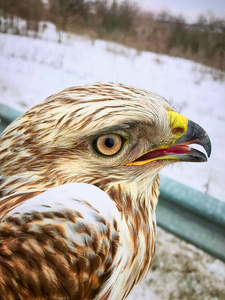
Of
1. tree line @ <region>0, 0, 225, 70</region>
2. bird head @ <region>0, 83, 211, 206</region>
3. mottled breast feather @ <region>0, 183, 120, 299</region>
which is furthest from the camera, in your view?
tree line @ <region>0, 0, 225, 70</region>

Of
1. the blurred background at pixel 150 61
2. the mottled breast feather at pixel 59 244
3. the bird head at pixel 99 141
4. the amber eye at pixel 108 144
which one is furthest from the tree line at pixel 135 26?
the mottled breast feather at pixel 59 244

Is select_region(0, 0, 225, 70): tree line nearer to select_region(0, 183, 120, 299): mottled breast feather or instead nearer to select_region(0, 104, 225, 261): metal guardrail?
select_region(0, 104, 225, 261): metal guardrail

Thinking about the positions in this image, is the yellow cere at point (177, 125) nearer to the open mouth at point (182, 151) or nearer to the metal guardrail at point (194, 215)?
the open mouth at point (182, 151)

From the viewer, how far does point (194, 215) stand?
1058 mm

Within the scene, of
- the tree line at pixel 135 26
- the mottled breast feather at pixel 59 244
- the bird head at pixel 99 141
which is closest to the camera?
the mottled breast feather at pixel 59 244

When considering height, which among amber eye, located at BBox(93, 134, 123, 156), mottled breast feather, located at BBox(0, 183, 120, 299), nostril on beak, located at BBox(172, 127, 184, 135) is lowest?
mottled breast feather, located at BBox(0, 183, 120, 299)

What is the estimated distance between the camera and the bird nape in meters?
0.61

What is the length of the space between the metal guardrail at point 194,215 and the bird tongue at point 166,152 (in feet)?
1.10

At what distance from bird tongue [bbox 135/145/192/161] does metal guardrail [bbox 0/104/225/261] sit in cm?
33

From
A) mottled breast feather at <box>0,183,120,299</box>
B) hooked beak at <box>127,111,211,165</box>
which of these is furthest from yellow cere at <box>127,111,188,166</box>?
mottled breast feather at <box>0,183,120,299</box>

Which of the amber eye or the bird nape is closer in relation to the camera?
the bird nape

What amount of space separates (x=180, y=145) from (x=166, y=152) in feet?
0.14

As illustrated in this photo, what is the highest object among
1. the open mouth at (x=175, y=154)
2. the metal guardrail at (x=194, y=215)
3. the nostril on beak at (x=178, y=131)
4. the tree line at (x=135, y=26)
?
the tree line at (x=135, y=26)

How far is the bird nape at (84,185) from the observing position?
24.2 inches
